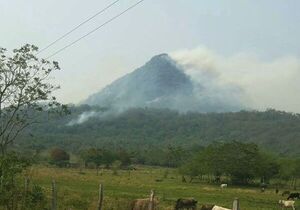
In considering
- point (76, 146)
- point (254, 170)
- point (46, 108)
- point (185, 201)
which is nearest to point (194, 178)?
point (254, 170)

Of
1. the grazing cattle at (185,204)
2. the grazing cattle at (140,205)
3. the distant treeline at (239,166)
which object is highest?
the distant treeline at (239,166)

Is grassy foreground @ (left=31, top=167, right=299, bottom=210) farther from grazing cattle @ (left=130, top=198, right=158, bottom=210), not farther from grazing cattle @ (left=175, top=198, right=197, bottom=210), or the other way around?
grazing cattle @ (left=175, top=198, right=197, bottom=210)

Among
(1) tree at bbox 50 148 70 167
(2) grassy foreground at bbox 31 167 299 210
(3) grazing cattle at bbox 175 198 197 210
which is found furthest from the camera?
(1) tree at bbox 50 148 70 167

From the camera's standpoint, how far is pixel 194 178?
105750 millimetres

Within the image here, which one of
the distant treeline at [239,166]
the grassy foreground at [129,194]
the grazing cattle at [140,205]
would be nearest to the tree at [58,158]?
the distant treeline at [239,166]

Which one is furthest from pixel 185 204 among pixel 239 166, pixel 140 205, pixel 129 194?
pixel 239 166

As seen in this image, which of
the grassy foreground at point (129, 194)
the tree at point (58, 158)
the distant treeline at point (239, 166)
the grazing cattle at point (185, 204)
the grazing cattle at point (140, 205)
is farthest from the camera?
the tree at point (58, 158)

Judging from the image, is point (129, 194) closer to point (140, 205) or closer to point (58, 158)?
point (140, 205)

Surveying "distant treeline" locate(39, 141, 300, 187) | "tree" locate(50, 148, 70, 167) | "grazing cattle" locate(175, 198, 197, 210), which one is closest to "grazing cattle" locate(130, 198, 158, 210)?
"grazing cattle" locate(175, 198, 197, 210)

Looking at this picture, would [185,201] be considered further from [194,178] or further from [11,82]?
[194,178]

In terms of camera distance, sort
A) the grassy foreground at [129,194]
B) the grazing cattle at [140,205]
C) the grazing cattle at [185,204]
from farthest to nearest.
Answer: the grazing cattle at [185,204] → the grassy foreground at [129,194] → the grazing cattle at [140,205]

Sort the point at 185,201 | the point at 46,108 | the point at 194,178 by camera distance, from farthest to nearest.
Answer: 1. the point at 194,178
2. the point at 185,201
3. the point at 46,108

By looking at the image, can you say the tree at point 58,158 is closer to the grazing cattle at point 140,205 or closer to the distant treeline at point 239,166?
the distant treeline at point 239,166

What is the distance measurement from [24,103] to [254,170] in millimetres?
71683
